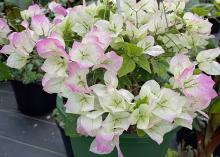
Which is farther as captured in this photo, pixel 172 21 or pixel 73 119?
pixel 172 21

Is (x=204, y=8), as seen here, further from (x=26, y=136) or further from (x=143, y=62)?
(x=26, y=136)

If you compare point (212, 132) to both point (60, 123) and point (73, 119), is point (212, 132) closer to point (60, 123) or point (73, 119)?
point (60, 123)

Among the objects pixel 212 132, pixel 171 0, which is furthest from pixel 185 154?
pixel 171 0

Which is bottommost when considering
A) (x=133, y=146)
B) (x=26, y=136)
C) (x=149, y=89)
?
(x=26, y=136)

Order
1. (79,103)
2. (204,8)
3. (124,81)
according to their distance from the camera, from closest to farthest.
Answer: (79,103) → (124,81) → (204,8)

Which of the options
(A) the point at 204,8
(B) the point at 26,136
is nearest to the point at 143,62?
(A) the point at 204,8

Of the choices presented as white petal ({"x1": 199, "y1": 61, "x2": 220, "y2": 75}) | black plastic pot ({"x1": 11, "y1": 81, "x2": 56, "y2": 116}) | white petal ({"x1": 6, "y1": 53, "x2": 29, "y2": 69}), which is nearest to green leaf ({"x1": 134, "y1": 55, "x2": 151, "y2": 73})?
white petal ({"x1": 199, "y1": 61, "x2": 220, "y2": 75})
